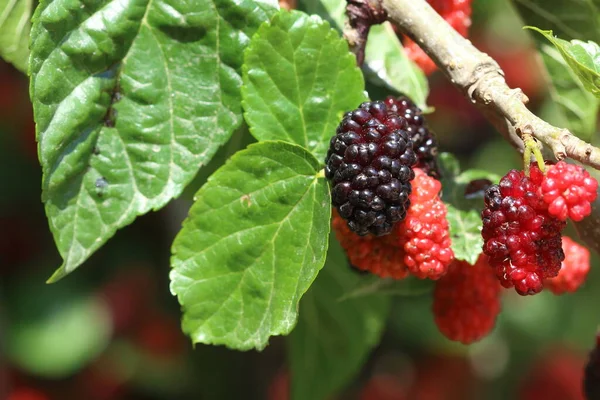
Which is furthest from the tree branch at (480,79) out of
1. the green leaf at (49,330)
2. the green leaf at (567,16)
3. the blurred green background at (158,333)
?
the green leaf at (49,330)

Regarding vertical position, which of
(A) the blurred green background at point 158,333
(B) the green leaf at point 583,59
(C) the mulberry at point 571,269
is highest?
(B) the green leaf at point 583,59

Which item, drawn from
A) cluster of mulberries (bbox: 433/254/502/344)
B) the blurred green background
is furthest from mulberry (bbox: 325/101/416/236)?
the blurred green background

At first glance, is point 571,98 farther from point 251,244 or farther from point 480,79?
point 251,244

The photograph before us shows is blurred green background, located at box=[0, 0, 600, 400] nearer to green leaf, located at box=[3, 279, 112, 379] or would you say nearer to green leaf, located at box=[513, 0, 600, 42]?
green leaf, located at box=[3, 279, 112, 379]

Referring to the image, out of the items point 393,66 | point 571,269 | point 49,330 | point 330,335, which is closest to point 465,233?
point 571,269

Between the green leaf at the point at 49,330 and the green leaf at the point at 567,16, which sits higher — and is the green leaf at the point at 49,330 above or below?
below

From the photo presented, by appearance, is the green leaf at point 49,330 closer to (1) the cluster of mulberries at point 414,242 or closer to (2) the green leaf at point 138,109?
(2) the green leaf at point 138,109

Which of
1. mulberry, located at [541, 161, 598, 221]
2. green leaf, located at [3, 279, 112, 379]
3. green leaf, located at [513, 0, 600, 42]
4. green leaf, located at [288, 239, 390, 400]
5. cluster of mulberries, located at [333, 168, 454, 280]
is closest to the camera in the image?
mulberry, located at [541, 161, 598, 221]
